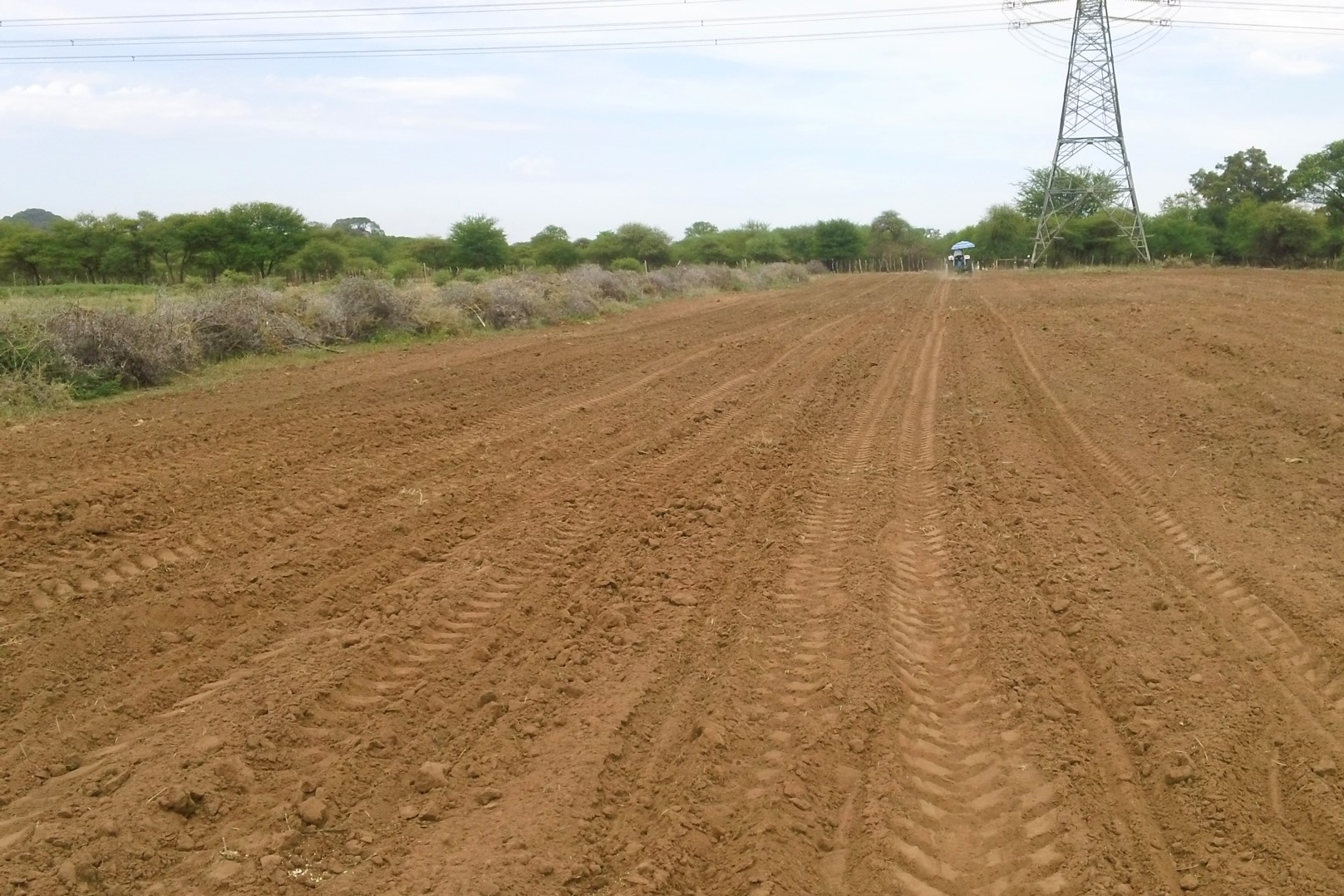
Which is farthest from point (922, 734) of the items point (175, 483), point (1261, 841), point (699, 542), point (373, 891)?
point (175, 483)

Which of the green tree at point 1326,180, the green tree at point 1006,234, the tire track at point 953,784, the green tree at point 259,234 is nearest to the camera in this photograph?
the tire track at point 953,784

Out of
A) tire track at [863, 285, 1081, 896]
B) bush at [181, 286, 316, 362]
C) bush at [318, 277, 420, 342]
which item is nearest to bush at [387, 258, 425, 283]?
bush at [318, 277, 420, 342]

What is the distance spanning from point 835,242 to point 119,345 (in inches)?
3556

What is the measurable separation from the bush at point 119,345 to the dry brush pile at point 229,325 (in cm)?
1

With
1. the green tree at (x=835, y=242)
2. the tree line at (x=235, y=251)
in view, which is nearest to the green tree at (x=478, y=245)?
the tree line at (x=235, y=251)

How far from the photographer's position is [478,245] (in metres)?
51.2

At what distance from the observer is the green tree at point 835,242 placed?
98062mm

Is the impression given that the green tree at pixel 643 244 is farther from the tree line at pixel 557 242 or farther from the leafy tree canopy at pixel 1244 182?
the leafy tree canopy at pixel 1244 182

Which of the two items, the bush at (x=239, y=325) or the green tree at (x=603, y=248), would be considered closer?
the bush at (x=239, y=325)

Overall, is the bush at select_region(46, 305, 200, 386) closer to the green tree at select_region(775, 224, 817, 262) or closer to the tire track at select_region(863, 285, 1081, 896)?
the tire track at select_region(863, 285, 1081, 896)

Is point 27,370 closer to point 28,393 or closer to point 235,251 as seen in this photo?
point 28,393

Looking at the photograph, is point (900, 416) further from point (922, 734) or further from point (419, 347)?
point (419, 347)

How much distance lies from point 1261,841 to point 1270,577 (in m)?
Answer: 2.96

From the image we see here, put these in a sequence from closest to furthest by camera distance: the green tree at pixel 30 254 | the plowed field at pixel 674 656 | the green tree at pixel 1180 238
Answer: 1. the plowed field at pixel 674 656
2. the green tree at pixel 30 254
3. the green tree at pixel 1180 238
